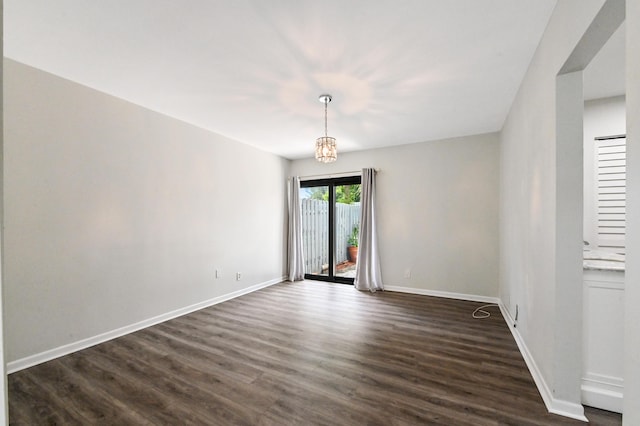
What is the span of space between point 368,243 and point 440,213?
129cm

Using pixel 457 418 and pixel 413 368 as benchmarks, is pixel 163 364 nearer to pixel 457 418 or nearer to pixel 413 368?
pixel 413 368

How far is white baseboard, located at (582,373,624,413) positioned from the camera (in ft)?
5.87

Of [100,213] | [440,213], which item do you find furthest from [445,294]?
[100,213]

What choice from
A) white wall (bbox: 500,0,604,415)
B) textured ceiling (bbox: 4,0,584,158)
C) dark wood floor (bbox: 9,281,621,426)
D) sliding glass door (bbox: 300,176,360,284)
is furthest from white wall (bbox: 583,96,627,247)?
sliding glass door (bbox: 300,176,360,284)

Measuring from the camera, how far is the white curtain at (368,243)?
4832mm

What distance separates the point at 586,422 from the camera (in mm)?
1723

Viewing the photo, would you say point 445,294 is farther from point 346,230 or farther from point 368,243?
point 346,230

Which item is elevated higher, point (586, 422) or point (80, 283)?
point (80, 283)

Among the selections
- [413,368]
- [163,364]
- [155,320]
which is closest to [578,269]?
[413,368]

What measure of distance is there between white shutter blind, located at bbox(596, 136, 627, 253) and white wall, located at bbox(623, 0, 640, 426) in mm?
2527

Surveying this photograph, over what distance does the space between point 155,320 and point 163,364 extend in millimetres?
1111

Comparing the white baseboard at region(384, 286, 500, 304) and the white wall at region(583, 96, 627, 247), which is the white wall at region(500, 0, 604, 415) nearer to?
the white wall at region(583, 96, 627, 247)

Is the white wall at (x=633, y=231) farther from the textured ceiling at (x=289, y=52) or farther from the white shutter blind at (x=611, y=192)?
the white shutter blind at (x=611, y=192)

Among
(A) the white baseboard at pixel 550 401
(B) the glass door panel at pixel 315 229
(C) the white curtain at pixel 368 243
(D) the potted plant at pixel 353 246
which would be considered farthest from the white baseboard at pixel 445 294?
(A) the white baseboard at pixel 550 401
